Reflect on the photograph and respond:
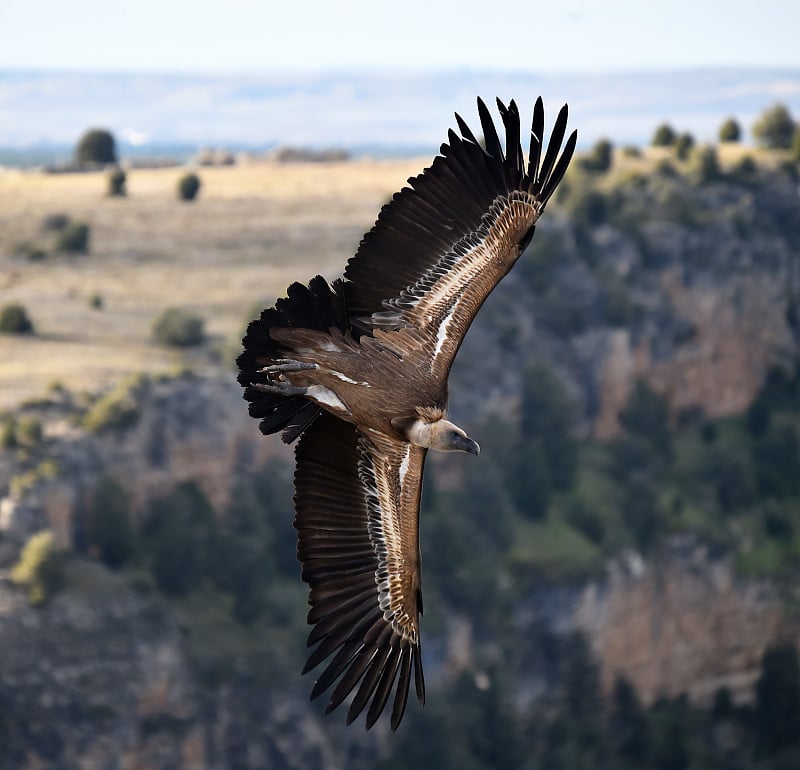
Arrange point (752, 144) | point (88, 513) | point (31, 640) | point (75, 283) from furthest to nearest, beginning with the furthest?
point (752, 144) < point (75, 283) < point (88, 513) < point (31, 640)

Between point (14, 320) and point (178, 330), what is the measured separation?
7.28 meters

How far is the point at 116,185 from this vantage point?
352 ft

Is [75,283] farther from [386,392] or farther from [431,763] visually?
[386,392]

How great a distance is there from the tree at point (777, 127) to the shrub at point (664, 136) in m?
6.66

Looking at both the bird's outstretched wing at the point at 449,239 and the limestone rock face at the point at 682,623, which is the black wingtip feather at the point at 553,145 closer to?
the bird's outstretched wing at the point at 449,239

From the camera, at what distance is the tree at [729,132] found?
136 m

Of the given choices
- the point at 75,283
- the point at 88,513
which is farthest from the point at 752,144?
the point at 88,513

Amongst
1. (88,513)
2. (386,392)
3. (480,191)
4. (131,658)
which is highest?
(480,191)

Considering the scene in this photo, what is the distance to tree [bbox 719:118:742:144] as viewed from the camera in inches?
5369

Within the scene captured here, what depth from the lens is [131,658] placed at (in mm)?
67812

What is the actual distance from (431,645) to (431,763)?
6.14 metres

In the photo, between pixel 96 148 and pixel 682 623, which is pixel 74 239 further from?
pixel 682 623

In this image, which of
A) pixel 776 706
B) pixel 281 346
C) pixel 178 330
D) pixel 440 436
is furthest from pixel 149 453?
pixel 440 436

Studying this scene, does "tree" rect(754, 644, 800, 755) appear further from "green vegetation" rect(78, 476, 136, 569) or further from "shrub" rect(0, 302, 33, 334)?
"shrub" rect(0, 302, 33, 334)
